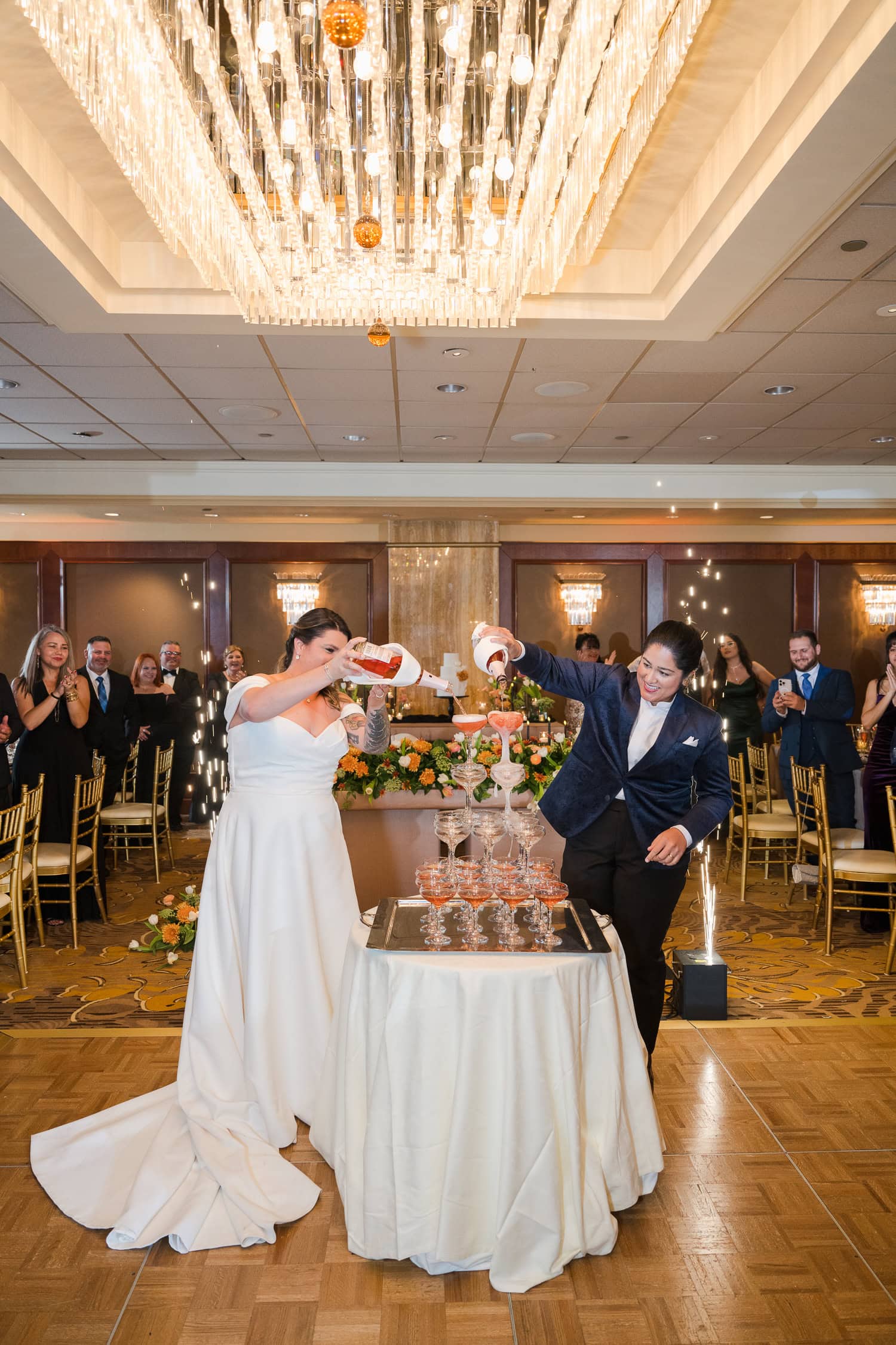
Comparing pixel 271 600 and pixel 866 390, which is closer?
pixel 866 390

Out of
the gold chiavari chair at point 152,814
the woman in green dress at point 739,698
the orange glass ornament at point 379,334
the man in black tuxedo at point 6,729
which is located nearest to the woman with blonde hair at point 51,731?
the man in black tuxedo at point 6,729

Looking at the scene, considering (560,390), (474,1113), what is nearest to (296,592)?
(560,390)

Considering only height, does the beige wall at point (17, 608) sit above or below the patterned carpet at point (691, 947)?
above

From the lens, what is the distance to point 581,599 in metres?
11.3

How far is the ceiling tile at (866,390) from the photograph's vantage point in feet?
19.9

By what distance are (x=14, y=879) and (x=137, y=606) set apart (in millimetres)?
7055

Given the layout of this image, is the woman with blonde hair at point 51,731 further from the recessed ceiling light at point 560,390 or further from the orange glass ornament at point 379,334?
the recessed ceiling light at point 560,390

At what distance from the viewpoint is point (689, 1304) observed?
2.31 meters

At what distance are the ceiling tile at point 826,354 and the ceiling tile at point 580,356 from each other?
0.83m

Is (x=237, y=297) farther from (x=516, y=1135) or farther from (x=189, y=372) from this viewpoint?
(x=516, y=1135)

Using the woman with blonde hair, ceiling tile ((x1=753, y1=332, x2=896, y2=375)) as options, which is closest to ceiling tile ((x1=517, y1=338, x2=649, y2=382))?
ceiling tile ((x1=753, y1=332, x2=896, y2=375))

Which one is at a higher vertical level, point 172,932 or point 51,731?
point 51,731

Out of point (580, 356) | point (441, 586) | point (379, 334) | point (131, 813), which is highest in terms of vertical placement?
point (580, 356)

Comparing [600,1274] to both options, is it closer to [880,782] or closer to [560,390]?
[880,782]
